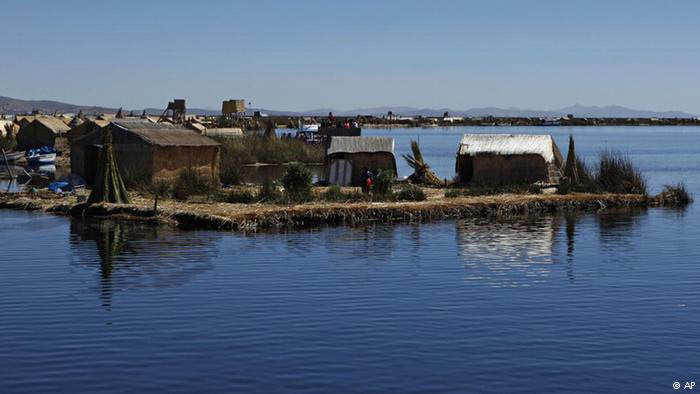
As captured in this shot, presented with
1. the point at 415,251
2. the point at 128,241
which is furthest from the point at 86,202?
the point at 415,251

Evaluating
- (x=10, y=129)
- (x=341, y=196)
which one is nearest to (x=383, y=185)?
(x=341, y=196)

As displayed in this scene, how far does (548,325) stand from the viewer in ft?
53.0

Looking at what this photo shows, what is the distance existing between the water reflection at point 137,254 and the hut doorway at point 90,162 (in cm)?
828

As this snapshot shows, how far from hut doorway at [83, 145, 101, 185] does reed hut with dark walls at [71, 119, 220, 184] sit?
3.98ft

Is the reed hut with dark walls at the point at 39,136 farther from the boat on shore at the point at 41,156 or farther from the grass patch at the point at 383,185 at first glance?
the grass patch at the point at 383,185

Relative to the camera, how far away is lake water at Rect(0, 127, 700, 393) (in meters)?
13.4

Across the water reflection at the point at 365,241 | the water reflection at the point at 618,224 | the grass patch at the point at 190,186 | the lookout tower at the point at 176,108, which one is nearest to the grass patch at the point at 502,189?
the water reflection at the point at 618,224

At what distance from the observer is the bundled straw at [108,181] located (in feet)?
92.8

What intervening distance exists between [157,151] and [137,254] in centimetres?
1043

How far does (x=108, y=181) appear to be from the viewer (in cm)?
2872

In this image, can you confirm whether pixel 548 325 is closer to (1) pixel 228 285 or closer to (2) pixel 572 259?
(1) pixel 228 285

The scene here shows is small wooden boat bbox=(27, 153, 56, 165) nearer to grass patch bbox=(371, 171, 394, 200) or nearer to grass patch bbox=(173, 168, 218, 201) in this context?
grass patch bbox=(173, 168, 218, 201)

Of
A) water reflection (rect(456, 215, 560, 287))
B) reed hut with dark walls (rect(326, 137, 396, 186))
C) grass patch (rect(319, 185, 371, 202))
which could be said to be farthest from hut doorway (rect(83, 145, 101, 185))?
water reflection (rect(456, 215, 560, 287))

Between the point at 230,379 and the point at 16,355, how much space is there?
3039mm
